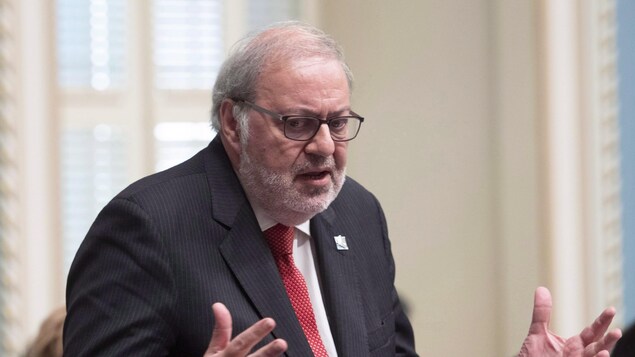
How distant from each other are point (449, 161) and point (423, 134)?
0.16 meters

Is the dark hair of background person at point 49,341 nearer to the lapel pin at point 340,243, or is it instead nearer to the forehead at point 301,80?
the lapel pin at point 340,243

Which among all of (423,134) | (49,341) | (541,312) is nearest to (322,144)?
(541,312)

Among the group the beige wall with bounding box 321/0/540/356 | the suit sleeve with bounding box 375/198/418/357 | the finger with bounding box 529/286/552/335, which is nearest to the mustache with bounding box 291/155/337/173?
the suit sleeve with bounding box 375/198/418/357

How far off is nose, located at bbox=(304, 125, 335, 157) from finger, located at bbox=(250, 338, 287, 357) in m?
0.49

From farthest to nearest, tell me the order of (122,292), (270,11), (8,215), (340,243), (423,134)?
(423,134) → (270,11) → (8,215) → (340,243) → (122,292)

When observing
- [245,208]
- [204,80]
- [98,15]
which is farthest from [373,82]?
[245,208]

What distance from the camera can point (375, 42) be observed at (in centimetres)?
430

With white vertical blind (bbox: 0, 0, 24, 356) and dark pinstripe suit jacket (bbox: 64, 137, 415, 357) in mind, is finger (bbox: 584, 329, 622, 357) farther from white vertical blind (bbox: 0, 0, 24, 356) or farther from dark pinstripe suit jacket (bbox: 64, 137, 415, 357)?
white vertical blind (bbox: 0, 0, 24, 356)

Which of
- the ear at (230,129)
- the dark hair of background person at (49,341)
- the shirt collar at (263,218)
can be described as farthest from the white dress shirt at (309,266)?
the dark hair of background person at (49,341)

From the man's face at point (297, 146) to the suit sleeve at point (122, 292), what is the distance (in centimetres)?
27

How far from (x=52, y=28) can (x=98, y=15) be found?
0.19 m

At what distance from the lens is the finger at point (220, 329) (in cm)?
164

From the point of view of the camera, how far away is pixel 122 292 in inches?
70.8

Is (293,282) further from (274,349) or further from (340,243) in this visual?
(274,349)
